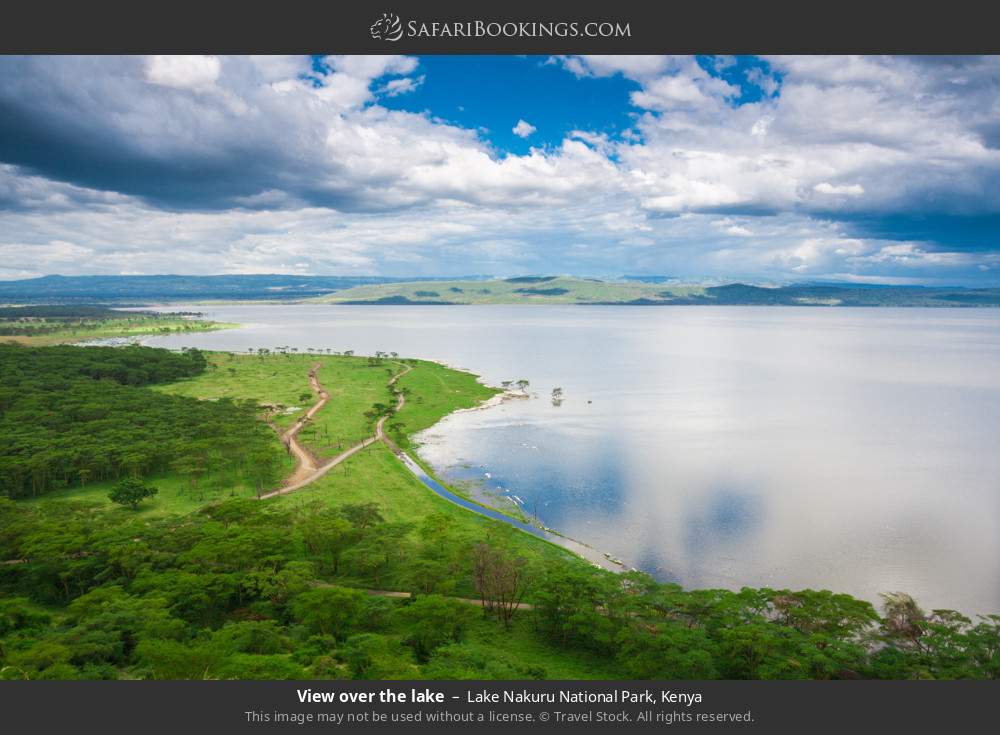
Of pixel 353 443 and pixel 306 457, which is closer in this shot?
pixel 306 457

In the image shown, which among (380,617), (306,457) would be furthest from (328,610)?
(306,457)

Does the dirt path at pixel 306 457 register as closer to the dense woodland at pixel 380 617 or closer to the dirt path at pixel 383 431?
the dirt path at pixel 383 431

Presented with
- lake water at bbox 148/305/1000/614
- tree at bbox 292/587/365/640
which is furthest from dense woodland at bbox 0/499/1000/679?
lake water at bbox 148/305/1000/614

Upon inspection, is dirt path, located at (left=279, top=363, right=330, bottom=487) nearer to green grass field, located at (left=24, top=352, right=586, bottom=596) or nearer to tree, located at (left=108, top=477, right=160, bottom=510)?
green grass field, located at (left=24, top=352, right=586, bottom=596)

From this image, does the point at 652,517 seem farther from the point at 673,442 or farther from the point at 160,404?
the point at 160,404

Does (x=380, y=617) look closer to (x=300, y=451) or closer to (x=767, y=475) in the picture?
(x=300, y=451)

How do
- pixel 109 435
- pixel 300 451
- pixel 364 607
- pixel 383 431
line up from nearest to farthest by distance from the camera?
pixel 364 607 < pixel 109 435 < pixel 300 451 < pixel 383 431
